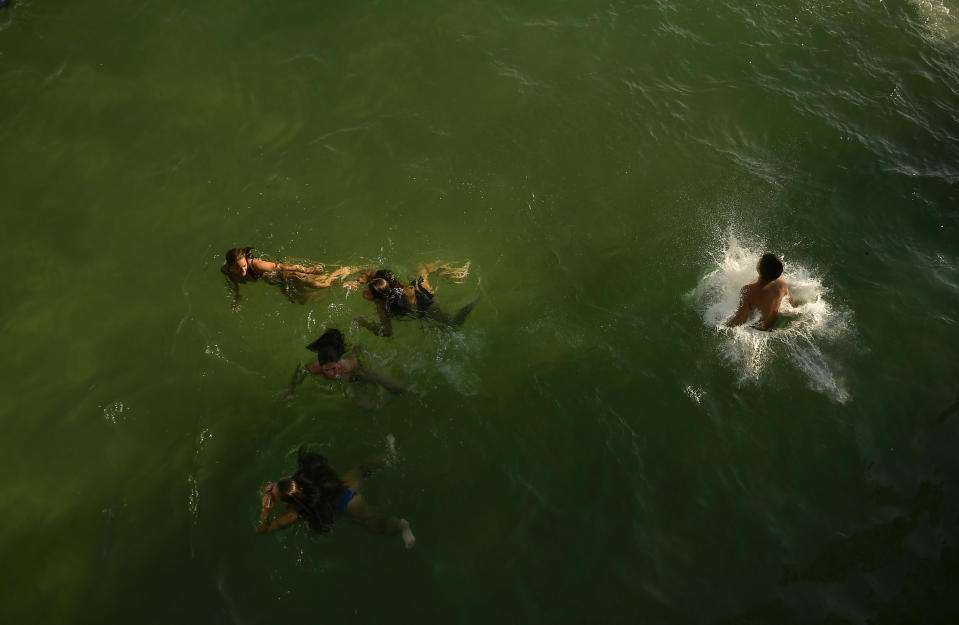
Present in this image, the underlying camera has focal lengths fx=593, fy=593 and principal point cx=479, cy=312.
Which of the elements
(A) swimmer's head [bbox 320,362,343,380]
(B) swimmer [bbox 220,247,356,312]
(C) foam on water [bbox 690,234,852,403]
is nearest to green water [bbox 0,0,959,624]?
(C) foam on water [bbox 690,234,852,403]

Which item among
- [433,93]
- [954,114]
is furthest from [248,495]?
[954,114]

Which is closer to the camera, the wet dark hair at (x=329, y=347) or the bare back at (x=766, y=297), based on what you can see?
the wet dark hair at (x=329, y=347)

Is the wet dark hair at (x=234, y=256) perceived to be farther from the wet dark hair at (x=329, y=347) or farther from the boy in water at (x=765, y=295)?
the boy in water at (x=765, y=295)

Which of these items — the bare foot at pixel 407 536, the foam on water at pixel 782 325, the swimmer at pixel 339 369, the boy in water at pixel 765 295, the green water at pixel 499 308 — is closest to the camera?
the bare foot at pixel 407 536

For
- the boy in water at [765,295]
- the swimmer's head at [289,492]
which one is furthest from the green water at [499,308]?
the swimmer's head at [289,492]

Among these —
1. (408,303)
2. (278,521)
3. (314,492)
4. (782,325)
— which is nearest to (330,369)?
(408,303)

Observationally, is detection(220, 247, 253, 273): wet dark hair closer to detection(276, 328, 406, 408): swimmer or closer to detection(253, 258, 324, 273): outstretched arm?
detection(253, 258, 324, 273): outstretched arm
